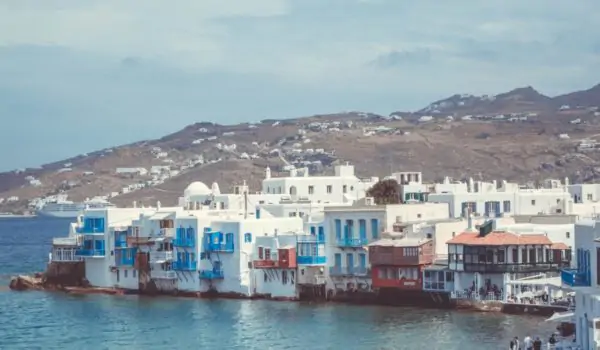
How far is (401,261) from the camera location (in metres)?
58.3

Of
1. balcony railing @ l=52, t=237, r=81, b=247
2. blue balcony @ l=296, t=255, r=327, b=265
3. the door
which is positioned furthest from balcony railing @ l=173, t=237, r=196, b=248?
balcony railing @ l=52, t=237, r=81, b=247

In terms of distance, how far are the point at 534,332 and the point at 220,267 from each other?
2105cm

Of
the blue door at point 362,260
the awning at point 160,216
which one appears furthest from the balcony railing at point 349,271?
the awning at point 160,216

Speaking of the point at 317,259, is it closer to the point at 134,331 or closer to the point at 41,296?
the point at 134,331

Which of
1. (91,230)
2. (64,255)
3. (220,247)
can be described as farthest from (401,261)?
(64,255)

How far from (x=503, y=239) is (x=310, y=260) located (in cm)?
1003

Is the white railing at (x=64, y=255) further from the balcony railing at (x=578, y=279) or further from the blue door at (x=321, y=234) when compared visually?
the balcony railing at (x=578, y=279)

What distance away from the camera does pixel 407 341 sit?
4691cm

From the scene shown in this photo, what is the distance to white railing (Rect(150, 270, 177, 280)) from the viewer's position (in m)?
66.5

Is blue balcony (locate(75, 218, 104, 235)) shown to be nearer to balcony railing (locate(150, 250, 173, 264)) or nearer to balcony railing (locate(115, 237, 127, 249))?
balcony railing (locate(115, 237, 127, 249))

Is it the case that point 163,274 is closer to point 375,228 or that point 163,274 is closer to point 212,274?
point 212,274

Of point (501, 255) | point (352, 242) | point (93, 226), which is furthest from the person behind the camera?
point (93, 226)

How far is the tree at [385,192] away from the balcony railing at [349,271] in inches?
599

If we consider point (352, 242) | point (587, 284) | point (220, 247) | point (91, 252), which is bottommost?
point (587, 284)
